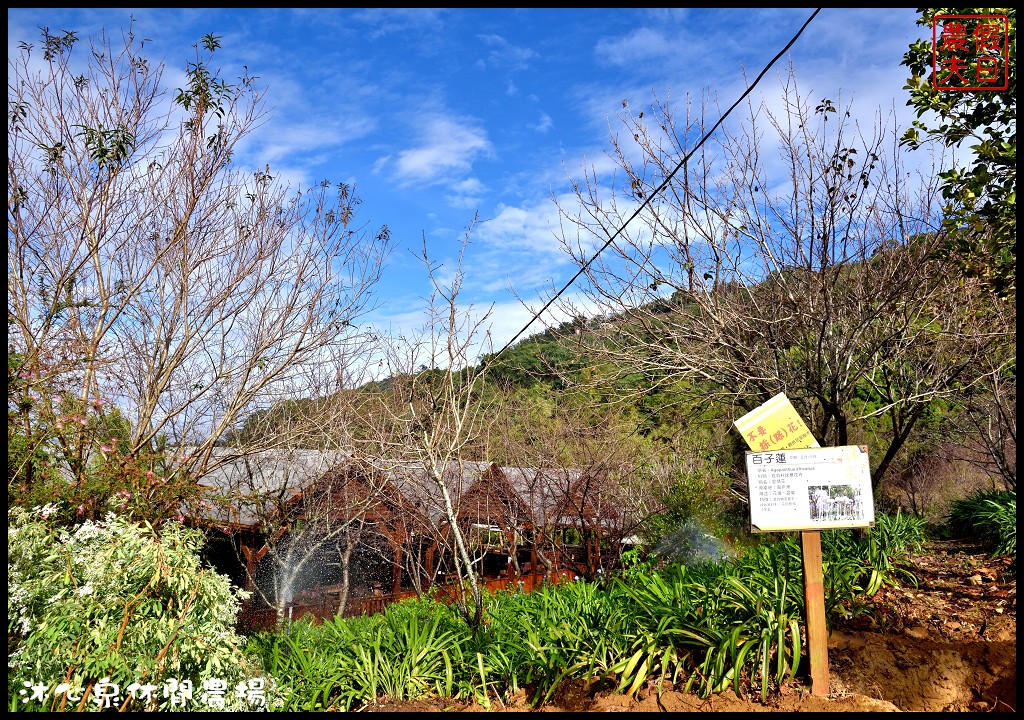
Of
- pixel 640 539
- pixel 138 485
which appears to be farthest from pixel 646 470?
pixel 138 485

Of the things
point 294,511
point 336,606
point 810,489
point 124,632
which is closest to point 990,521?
point 810,489

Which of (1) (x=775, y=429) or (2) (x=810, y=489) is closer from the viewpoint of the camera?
(2) (x=810, y=489)

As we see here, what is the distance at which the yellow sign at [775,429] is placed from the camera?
3996 mm

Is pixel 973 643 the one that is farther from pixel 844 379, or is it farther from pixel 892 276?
pixel 892 276

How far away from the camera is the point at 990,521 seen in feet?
23.4

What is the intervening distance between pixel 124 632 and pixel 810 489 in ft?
13.1

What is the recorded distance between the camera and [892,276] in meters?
6.08

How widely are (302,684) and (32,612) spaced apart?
5.45 ft

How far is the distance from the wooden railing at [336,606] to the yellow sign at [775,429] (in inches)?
264

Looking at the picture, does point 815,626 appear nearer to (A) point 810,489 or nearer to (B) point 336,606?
(A) point 810,489

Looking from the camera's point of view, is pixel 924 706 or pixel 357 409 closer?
pixel 924 706

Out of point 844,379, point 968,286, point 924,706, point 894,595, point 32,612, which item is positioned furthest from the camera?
point 844,379

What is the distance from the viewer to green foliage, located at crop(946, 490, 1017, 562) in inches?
253

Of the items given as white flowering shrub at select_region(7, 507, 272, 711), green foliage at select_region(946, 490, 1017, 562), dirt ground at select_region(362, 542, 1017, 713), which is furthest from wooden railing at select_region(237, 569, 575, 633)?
white flowering shrub at select_region(7, 507, 272, 711)
